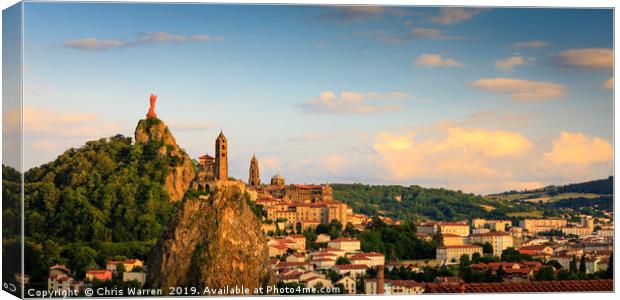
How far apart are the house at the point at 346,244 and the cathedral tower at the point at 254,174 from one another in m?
1.43

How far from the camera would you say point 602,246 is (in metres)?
21.0

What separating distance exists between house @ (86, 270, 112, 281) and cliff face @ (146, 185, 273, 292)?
0.49 m

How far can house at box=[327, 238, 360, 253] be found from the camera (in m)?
23.5

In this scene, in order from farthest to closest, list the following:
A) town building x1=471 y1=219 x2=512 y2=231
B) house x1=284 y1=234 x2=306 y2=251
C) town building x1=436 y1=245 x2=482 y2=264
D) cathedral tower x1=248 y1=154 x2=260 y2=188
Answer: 1. town building x1=471 y1=219 x2=512 y2=231
2. house x1=284 y1=234 x2=306 y2=251
3. town building x1=436 y1=245 x2=482 y2=264
4. cathedral tower x1=248 y1=154 x2=260 y2=188

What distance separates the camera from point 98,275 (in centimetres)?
1923

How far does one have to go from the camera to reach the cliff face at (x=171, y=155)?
21719 mm

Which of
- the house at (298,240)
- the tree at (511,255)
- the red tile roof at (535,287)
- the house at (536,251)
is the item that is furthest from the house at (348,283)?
the house at (298,240)

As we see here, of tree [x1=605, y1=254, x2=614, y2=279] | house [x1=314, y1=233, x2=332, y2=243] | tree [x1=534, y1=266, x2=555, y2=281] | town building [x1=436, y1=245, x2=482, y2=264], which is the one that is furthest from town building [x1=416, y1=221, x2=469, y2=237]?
tree [x1=605, y1=254, x2=614, y2=279]

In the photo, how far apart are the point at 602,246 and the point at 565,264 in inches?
22.8

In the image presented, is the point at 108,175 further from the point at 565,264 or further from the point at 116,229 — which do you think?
the point at 565,264

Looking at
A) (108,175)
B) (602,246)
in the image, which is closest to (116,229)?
(108,175)

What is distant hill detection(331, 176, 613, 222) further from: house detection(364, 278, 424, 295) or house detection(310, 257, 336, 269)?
house detection(364, 278, 424, 295)

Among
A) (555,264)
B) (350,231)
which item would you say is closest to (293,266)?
(555,264)

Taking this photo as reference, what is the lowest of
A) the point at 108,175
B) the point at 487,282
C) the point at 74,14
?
the point at 487,282
